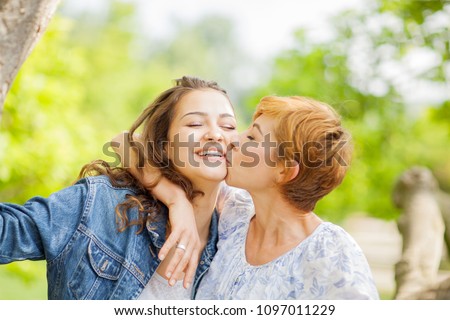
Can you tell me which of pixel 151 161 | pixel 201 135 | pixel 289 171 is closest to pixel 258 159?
pixel 289 171

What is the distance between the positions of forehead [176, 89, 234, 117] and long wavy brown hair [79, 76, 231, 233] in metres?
0.03

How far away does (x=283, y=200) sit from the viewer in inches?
90.3

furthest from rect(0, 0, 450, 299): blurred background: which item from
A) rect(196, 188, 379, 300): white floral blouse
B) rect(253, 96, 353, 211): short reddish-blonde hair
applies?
rect(196, 188, 379, 300): white floral blouse

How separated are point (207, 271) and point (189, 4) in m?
38.1

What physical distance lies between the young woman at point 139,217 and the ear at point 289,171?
24 cm

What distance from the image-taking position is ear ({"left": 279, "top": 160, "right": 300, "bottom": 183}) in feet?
7.36

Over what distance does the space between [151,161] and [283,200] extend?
583 millimetres

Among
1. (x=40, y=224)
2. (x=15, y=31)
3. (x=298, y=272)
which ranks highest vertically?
(x=15, y=31)

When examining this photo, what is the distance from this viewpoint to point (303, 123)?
2221 mm
